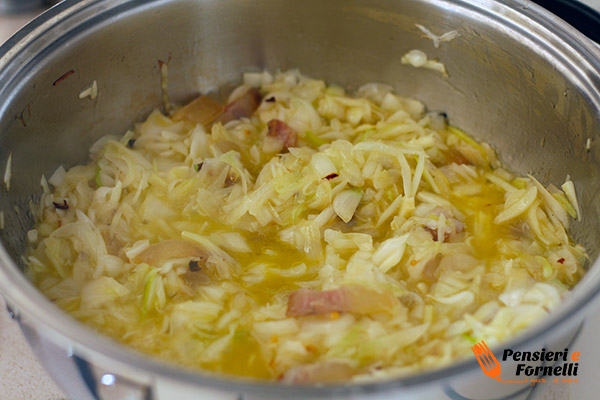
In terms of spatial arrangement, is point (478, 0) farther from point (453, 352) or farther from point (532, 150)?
point (453, 352)

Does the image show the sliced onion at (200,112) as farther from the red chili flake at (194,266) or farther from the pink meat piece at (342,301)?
the pink meat piece at (342,301)

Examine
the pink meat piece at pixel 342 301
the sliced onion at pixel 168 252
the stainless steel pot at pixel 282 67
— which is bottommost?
the sliced onion at pixel 168 252

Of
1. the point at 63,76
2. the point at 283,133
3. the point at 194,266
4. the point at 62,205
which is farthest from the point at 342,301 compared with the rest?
the point at 63,76

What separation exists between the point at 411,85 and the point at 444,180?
1.82 ft

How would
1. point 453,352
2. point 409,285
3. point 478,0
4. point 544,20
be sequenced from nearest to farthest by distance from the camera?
point 453,352 < point 409,285 < point 544,20 < point 478,0

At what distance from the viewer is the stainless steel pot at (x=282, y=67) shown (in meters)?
1.99

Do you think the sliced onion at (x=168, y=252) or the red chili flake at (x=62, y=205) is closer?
the sliced onion at (x=168, y=252)

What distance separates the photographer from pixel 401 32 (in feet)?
8.54

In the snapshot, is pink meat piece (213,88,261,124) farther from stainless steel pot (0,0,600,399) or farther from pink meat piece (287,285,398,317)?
pink meat piece (287,285,398,317)

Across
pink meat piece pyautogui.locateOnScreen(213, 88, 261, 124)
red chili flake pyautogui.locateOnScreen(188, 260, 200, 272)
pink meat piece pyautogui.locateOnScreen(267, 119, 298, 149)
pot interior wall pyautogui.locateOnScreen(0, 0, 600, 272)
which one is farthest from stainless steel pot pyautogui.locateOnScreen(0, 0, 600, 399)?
red chili flake pyautogui.locateOnScreen(188, 260, 200, 272)

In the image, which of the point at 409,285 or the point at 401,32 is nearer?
the point at 409,285

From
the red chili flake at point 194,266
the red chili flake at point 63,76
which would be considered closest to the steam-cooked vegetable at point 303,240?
the red chili flake at point 194,266

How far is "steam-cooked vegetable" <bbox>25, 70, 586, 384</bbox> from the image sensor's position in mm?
1805

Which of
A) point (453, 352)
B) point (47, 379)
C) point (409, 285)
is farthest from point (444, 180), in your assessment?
point (47, 379)
